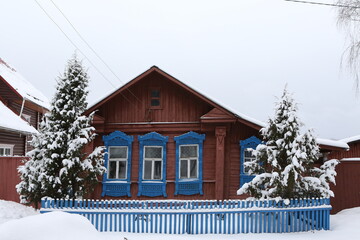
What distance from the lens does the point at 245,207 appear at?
32.7 feet

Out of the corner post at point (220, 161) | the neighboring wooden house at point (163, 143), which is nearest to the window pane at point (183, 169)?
the neighboring wooden house at point (163, 143)

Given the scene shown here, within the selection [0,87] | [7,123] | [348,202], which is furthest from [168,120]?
[0,87]

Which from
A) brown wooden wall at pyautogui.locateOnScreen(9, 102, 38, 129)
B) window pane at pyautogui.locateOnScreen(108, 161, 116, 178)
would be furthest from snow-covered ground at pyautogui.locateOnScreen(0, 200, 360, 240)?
brown wooden wall at pyautogui.locateOnScreen(9, 102, 38, 129)

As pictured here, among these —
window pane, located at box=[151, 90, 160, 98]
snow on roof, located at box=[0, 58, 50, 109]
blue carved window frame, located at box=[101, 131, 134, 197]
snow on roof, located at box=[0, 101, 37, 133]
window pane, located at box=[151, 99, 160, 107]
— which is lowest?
blue carved window frame, located at box=[101, 131, 134, 197]

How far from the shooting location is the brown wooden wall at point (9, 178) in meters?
14.4

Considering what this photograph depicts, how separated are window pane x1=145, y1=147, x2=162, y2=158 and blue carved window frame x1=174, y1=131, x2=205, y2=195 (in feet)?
2.60

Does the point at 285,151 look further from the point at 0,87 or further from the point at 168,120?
the point at 0,87

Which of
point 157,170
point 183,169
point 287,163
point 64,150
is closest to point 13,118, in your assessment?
point 157,170

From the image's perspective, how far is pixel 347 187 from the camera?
13.3 meters

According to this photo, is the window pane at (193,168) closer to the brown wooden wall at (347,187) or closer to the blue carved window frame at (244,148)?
the blue carved window frame at (244,148)

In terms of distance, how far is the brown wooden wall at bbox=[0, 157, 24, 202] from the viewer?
1438 cm

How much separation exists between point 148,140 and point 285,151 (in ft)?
20.2

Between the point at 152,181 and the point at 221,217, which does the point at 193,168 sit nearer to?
the point at 152,181

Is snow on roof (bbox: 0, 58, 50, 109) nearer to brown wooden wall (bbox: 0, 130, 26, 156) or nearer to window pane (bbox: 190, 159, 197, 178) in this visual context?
brown wooden wall (bbox: 0, 130, 26, 156)
